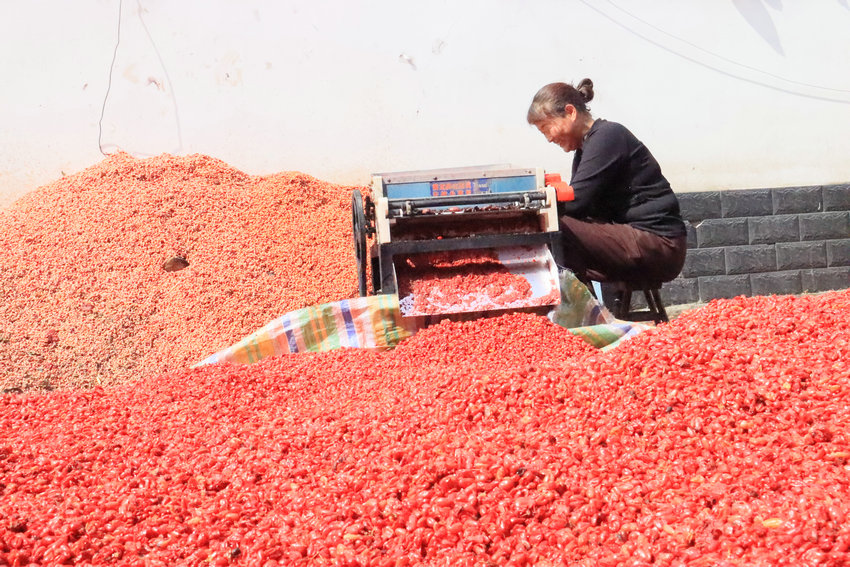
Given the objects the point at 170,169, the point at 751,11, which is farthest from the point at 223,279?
the point at 751,11

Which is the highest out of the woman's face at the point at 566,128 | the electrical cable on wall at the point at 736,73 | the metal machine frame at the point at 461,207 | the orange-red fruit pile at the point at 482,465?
the electrical cable on wall at the point at 736,73

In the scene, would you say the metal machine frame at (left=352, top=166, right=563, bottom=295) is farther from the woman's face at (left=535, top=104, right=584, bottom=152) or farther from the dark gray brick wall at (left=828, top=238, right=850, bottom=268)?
the dark gray brick wall at (left=828, top=238, right=850, bottom=268)

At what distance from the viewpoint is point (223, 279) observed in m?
5.36

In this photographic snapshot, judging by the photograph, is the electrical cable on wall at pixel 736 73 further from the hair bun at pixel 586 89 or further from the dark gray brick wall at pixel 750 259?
the hair bun at pixel 586 89

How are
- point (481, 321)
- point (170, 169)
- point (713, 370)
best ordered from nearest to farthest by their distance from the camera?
point (713, 370)
point (481, 321)
point (170, 169)

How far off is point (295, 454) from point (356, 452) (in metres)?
0.23

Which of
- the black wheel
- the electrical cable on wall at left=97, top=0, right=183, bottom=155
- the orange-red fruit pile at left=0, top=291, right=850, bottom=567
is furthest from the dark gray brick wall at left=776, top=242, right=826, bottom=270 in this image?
the electrical cable on wall at left=97, top=0, right=183, bottom=155

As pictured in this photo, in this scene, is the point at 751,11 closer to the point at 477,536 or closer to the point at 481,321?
the point at 481,321

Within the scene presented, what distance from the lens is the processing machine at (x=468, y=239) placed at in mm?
4238

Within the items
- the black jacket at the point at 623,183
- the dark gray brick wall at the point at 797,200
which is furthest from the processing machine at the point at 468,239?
the dark gray brick wall at the point at 797,200

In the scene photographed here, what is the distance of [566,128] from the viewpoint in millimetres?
4859

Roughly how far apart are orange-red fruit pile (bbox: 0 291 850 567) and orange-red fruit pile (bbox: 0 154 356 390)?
141 centimetres

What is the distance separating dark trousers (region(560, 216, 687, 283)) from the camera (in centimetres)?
460

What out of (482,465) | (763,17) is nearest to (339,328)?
(482,465)
